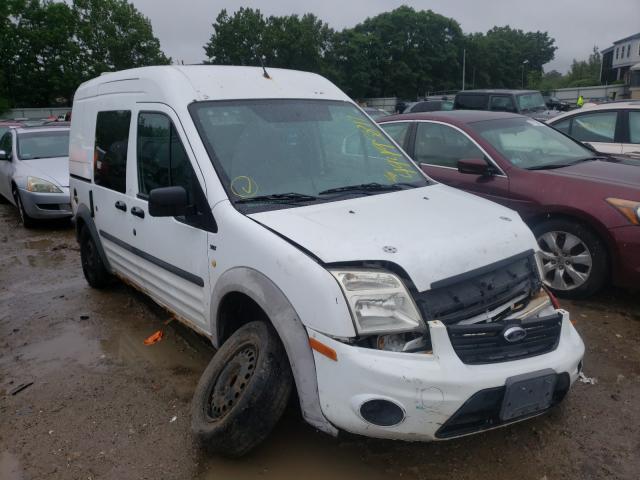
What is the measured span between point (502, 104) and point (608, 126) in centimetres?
913

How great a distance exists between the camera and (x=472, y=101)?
54.7 ft

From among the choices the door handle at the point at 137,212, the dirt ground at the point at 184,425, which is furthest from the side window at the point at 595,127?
the door handle at the point at 137,212

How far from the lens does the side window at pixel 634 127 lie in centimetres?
701

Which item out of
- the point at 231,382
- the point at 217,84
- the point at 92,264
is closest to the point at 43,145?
the point at 92,264

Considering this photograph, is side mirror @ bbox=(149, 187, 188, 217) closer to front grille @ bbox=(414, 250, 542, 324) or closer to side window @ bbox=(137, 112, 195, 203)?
side window @ bbox=(137, 112, 195, 203)

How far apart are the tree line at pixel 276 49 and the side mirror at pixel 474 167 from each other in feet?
156

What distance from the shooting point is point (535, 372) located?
2.45 meters

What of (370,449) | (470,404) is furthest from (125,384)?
(470,404)

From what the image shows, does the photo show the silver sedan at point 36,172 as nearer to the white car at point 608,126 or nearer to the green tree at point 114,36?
the white car at point 608,126

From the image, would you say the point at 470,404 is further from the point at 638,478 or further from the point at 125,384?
the point at 125,384

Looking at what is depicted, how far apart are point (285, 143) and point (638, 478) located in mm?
2577

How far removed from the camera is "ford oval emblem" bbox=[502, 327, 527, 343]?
245cm

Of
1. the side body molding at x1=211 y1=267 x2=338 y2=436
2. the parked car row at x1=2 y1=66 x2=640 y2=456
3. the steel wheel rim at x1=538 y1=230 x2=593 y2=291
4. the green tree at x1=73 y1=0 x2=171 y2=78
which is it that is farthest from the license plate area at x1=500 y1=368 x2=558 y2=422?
the green tree at x1=73 y1=0 x2=171 y2=78

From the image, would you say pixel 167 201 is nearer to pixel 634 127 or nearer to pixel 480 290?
pixel 480 290
